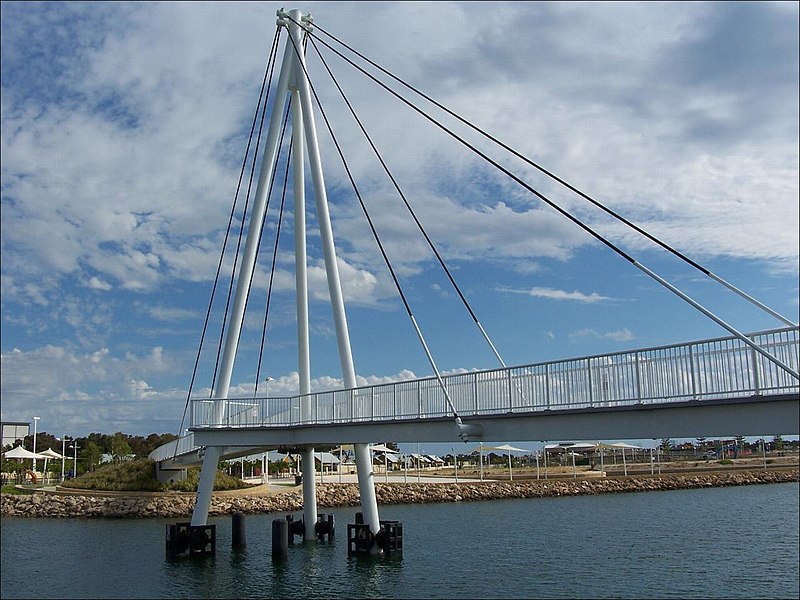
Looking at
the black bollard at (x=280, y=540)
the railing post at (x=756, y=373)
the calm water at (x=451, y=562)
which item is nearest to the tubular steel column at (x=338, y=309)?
the calm water at (x=451, y=562)

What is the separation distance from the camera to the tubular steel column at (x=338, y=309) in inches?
1218

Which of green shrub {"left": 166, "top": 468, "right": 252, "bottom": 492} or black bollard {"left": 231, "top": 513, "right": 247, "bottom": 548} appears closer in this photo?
black bollard {"left": 231, "top": 513, "right": 247, "bottom": 548}

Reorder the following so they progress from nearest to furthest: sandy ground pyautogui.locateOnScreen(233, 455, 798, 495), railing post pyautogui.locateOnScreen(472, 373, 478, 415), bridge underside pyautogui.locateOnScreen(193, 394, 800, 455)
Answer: bridge underside pyautogui.locateOnScreen(193, 394, 800, 455)
railing post pyautogui.locateOnScreen(472, 373, 478, 415)
sandy ground pyautogui.locateOnScreen(233, 455, 798, 495)

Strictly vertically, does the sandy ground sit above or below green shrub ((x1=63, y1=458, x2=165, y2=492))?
below

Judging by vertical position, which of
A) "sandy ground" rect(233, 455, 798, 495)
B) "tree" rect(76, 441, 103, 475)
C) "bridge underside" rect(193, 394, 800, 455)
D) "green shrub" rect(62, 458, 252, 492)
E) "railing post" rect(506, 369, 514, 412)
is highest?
"railing post" rect(506, 369, 514, 412)

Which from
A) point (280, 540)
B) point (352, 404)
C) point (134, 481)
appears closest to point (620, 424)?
point (352, 404)

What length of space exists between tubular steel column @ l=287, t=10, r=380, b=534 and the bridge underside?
210cm

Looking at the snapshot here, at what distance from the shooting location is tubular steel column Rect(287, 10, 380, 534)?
1218 inches

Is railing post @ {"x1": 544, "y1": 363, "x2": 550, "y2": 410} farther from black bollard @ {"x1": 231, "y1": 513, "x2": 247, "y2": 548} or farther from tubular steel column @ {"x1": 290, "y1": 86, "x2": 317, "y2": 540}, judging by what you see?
black bollard @ {"x1": 231, "y1": 513, "x2": 247, "y2": 548}

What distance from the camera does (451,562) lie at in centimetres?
3219

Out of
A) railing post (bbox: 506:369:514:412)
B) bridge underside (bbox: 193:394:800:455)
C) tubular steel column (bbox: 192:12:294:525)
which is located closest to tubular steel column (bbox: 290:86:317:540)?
tubular steel column (bbox: 192:12:294:525)

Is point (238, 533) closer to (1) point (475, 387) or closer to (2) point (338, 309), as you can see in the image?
(2) point (338, 309)

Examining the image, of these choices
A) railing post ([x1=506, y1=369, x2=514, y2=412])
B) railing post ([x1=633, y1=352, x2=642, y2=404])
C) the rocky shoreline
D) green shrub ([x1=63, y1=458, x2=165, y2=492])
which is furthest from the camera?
green shrub ([x1=63, y1=458, x2=165, y2=492])

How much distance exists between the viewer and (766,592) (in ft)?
85.0
